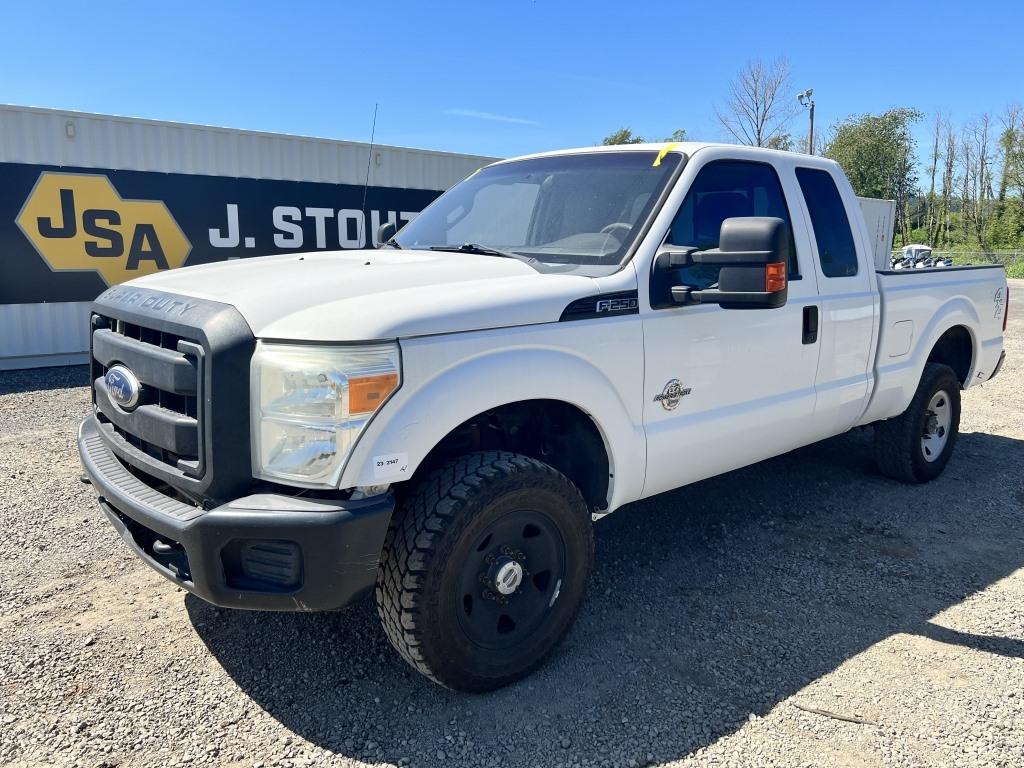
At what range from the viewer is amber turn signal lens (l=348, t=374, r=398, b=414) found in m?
2.33

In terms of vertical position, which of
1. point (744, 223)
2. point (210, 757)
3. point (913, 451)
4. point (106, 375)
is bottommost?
point (210, 757)

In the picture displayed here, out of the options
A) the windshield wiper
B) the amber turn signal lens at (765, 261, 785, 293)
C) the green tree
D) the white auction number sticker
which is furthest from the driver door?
the green tree

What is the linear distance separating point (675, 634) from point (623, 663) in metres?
0.34

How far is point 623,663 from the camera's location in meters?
3.03

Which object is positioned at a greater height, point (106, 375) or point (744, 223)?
point (744, 223)

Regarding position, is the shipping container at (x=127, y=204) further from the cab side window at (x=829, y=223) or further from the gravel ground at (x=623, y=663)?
the cab side window at (x=829, y=223)

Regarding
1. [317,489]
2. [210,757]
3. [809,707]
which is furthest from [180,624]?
[809,707]

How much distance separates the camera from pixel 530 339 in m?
2.73

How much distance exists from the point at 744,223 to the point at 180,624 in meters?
2.80

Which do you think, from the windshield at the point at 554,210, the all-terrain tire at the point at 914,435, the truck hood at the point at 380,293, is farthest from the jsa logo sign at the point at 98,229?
the all-terrain tire at the point at 914,435

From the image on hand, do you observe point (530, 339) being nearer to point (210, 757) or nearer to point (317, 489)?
point (317, 489)

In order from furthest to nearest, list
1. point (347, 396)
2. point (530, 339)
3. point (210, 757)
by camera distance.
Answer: point (530, 339) → point (210, 757) → point (347, 396)

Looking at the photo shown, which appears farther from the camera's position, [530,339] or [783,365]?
[783,365]

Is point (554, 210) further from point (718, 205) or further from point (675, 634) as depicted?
point (675, 634)
